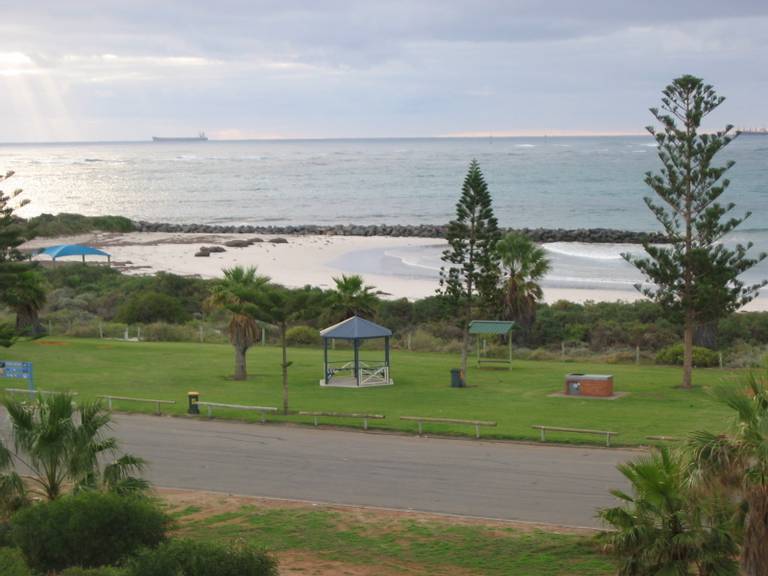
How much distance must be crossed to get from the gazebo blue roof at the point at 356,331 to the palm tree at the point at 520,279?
10846 millimetres

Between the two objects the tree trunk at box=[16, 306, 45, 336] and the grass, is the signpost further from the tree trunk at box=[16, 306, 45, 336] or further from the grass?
the grass

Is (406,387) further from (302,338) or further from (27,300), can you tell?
(27,300)

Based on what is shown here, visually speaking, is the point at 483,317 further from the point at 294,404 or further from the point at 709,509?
the point at 709,509

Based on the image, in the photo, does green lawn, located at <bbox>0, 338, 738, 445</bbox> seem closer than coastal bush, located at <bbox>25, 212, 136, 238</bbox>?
Yes

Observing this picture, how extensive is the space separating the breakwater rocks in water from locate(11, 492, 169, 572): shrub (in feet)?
234

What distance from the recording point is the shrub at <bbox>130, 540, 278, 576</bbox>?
11703mm

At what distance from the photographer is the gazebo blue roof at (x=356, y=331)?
98.8 feet

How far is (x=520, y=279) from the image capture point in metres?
40.9

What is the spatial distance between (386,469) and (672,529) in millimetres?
9356

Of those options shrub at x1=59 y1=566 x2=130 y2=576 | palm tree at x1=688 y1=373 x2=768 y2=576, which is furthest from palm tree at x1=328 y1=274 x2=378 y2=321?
palm tree at x1=688 y1=373 x2=768 y2=576

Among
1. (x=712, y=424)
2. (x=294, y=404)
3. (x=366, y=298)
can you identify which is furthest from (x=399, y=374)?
(x=712, y=424)

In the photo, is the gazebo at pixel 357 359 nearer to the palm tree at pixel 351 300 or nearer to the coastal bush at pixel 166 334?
the palm tree at pixel 351 300

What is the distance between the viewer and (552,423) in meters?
24.1

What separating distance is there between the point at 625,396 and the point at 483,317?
11.7 metres
